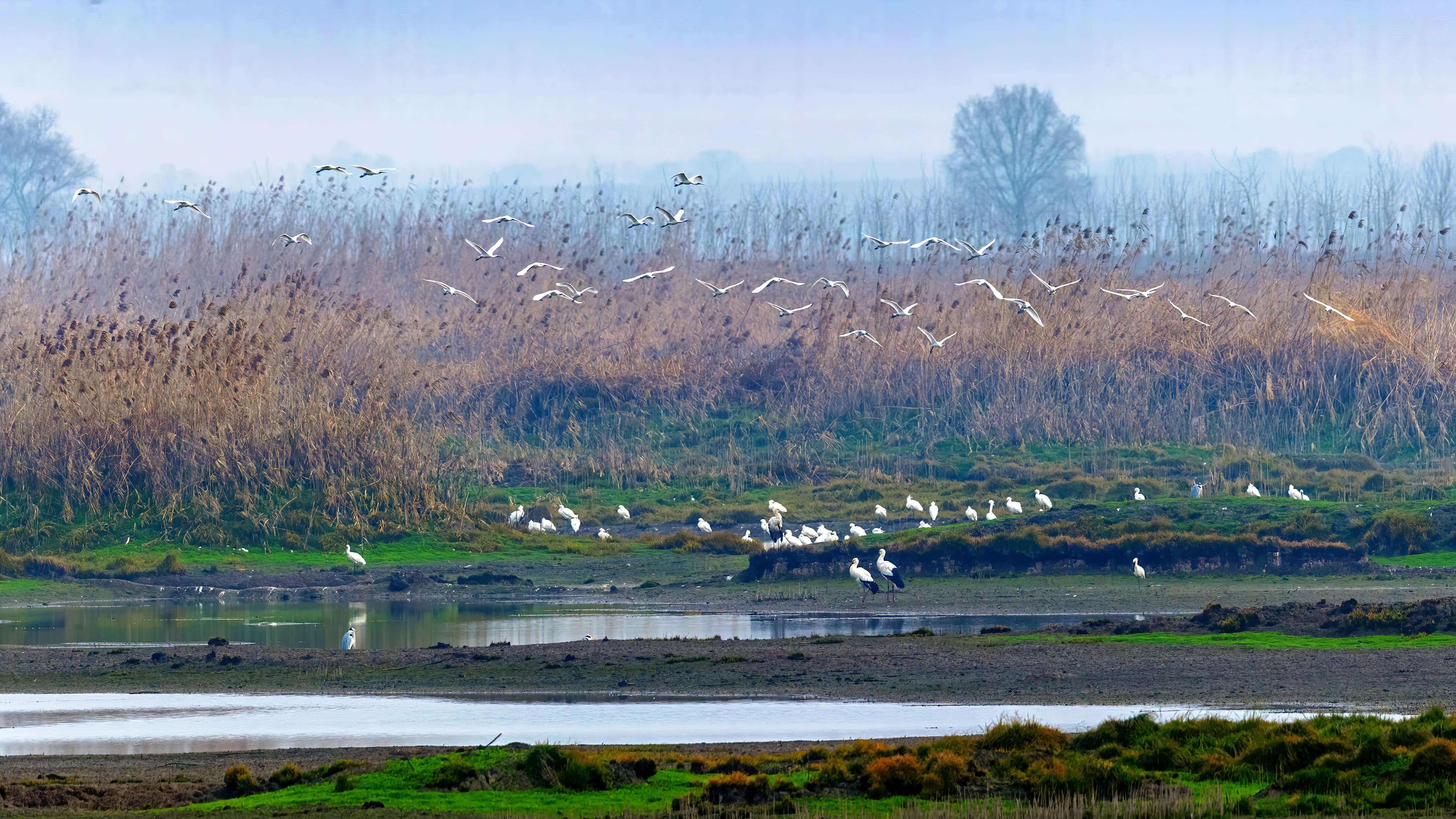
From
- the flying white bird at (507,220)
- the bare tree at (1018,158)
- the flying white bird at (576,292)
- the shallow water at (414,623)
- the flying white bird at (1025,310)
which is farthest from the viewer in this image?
the bare tree at (1018,158)

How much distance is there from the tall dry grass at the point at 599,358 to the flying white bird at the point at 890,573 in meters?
8.07

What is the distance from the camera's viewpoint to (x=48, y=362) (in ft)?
95.0

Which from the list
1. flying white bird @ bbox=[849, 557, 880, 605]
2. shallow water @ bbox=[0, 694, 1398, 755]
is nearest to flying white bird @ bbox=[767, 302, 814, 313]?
flying white bird @ bbox=[849, 557, 880, 605]

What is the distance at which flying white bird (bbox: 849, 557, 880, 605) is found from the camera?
24.2 m

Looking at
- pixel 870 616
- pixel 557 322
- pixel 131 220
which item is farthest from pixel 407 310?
pixel 870 616

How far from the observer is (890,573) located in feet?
79.2

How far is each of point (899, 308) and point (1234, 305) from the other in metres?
6.46

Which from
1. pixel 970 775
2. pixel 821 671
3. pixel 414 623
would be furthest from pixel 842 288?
pixel 970 775

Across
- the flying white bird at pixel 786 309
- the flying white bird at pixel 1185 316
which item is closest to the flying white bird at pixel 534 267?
the flying white bird at pixel 786 309

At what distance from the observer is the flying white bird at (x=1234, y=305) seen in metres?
32.9

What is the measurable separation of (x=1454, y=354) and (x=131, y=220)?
29.6 meters

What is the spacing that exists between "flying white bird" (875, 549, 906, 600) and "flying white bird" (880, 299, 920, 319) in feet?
22.3

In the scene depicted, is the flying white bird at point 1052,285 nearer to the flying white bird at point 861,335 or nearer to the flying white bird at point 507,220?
the flying white bird at point 861,335

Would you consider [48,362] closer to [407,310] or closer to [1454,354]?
[407,310]
